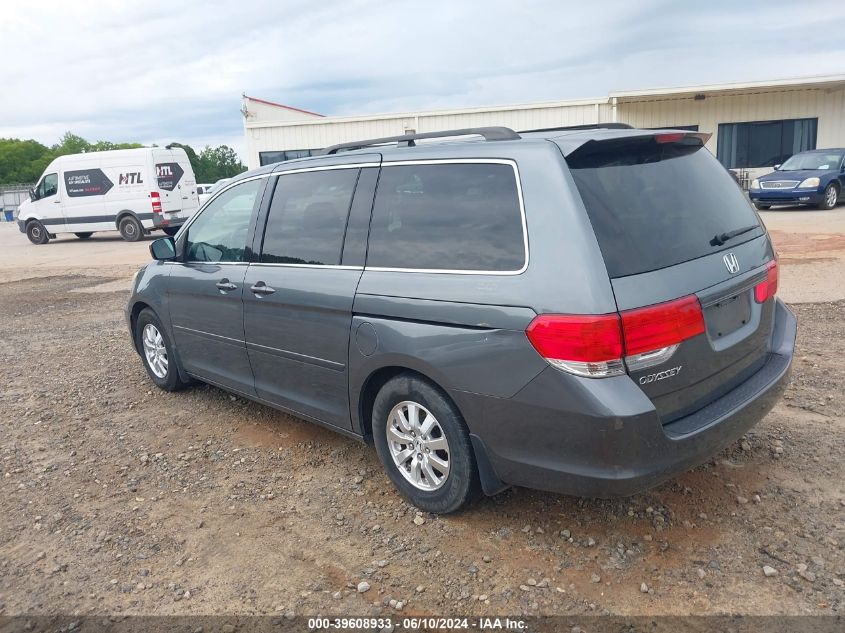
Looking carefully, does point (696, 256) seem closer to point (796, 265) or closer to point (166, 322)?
point (166, 322)

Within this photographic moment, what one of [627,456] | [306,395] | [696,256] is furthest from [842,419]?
[306,395]

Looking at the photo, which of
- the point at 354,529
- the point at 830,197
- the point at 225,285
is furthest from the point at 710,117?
the point at 354,529

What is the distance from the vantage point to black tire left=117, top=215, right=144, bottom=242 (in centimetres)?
→ 2003

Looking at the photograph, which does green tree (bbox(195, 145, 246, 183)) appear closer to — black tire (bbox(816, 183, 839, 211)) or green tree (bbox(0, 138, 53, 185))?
green tree (bbox(0, 138, 53, 185))

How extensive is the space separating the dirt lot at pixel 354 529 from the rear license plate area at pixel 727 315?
3.08 ft

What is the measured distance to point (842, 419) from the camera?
4.28 metres

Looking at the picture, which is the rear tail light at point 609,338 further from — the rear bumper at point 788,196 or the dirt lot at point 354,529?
the rear bumper at point 788,196

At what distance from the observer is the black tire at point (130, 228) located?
65.7 feet

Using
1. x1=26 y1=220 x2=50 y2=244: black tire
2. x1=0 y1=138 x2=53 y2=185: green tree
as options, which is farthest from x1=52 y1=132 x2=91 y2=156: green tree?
x1=26 y1=220 x2=50 y2=244: black tire

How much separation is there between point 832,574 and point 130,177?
20437 millimetres

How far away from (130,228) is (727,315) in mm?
19993

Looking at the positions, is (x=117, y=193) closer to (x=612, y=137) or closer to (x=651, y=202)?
(x=612, y=137)

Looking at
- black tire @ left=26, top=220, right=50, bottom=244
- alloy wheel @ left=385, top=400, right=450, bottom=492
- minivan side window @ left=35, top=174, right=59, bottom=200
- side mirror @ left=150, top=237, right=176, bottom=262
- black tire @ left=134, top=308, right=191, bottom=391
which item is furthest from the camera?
black tire @ left=26, top=220, right=50, bottom=244

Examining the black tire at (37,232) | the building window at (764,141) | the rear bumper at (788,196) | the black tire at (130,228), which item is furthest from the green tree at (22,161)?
the rear bumper at (788,196)
